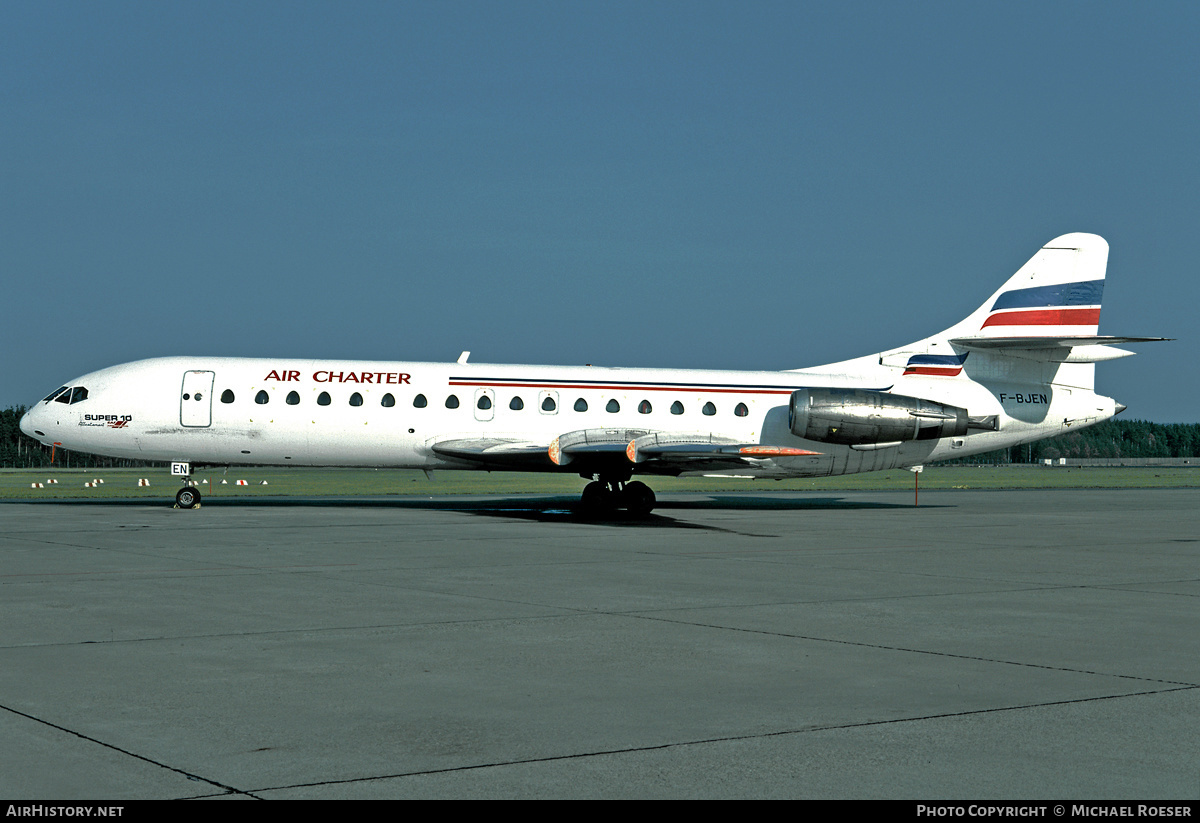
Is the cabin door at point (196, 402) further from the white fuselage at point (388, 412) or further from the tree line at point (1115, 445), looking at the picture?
the tree line at point (1115, 445)

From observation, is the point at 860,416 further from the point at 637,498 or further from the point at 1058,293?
the point at 1058,293

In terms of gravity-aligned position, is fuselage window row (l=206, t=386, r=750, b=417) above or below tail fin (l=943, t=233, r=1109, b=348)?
below

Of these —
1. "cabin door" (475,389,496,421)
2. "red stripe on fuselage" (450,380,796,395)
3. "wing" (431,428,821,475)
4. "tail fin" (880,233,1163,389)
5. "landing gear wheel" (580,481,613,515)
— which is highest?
"tail fin" (880,233,1163,389)

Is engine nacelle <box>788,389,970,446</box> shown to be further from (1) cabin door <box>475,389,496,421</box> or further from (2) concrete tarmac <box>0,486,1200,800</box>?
(2) concrete tarmac <box>0,486,1200,800</box>

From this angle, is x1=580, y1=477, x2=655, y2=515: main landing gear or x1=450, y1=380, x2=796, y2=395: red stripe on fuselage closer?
x1=580, y1=477, x2=655, y2=515: main landing gear

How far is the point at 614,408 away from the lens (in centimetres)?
2856

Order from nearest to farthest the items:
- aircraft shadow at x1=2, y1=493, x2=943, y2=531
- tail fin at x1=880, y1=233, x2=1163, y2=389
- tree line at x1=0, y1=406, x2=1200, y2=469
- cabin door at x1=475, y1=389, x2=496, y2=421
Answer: aircraft shadow at x1=2, y1=493, x2=943, y2=531 < cabin door at x1=475, y1=389, x2=496, y2=421 < tail fin at x1=880, y1=233, x2=1163, y2=389 < tree line at x1=0, y1=406, x2=1200, y2=469

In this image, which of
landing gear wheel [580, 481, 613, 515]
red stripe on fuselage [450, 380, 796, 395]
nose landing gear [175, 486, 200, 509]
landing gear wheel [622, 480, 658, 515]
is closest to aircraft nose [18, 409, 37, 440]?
nose landing gear [175, 486, 200, 509]

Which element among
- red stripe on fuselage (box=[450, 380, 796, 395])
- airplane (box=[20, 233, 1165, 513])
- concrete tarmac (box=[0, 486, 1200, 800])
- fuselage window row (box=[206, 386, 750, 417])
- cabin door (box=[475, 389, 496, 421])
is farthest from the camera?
red stripe on fuselage (box=[450, 380, 796, 395])

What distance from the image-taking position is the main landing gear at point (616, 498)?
27.5m

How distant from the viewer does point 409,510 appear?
28203 mm

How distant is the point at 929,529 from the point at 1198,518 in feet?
29.7

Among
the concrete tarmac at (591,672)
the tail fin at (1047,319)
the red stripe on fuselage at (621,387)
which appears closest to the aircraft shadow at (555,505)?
the red stripe on fuselage at (621,387)

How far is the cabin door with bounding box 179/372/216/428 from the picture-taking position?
27344 millimetres
